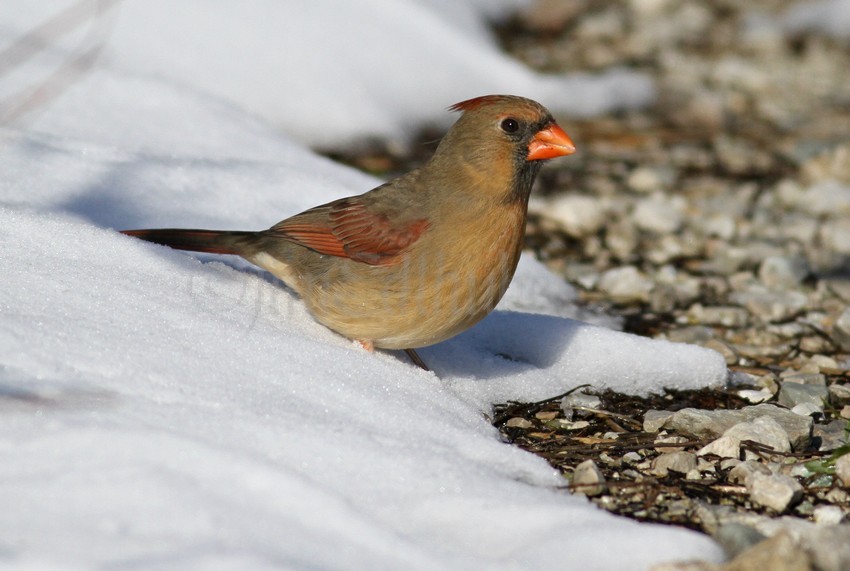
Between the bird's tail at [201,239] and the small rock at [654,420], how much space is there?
5.42 feet

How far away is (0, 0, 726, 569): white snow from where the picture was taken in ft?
8.23

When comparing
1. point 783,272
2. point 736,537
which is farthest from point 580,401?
point 783,272

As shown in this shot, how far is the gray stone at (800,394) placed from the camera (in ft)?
13.4

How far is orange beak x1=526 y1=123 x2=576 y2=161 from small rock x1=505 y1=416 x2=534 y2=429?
3.28ft

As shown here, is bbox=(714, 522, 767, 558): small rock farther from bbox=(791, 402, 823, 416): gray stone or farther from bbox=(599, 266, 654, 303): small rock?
bbox=(599, 266, 654, 303): small rock

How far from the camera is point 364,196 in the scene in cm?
422

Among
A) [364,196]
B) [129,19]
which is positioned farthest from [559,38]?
[364,196]

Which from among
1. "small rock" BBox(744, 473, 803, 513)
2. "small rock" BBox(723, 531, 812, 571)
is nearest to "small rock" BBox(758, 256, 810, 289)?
"small rock" BBox(744, 473, 803, 513)

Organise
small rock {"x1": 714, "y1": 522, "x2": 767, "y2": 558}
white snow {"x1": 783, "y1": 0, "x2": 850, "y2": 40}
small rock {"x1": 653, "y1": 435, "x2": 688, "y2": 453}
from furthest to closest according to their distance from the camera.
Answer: white snow {"x1": 783, "y1": 0, "x2": 850, "y2": 40} < small rock {"x1": 653, "y1": 435, "x2": 688, "y2": 453} < small rock {"x1": 714, "y1": 522, "x2": 767, "y2": 558}

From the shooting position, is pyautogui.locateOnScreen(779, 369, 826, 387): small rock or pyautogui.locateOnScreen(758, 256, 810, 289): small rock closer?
pyautogui.locateOnScreen(779, 369, 826, 387): small rock

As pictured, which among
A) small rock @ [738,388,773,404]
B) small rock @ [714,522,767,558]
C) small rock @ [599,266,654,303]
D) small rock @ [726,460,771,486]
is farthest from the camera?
small rock @ [599,266,654,303]

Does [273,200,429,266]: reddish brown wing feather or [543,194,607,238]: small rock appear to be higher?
[543,194,607,238]: small rock

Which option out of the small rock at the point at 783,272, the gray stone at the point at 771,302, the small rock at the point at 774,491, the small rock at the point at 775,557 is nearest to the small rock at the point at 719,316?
the gray stone at the point at 771,302

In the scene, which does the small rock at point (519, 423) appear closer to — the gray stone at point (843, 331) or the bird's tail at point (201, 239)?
the bird's tail at point (201, 239)
